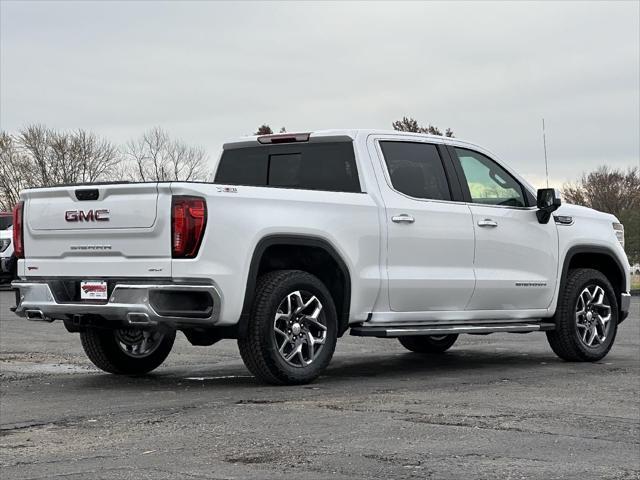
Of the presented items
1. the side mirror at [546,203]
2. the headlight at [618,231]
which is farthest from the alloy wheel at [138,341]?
the headlight at [618,231]

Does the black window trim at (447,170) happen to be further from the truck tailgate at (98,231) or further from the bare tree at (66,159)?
the bare tree at (66,159)

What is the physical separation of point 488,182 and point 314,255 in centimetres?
224

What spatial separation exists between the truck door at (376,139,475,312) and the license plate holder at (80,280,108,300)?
2.31 metres

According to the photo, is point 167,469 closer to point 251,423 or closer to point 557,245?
point 251,423

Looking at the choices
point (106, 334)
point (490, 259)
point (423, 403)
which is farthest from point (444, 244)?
point (106, 334)

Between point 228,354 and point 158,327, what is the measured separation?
3.73m

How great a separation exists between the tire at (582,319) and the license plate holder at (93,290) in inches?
176

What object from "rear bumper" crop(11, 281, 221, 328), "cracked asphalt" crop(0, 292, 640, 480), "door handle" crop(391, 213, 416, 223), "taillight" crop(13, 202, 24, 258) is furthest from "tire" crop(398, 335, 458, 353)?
"taillight" crop(13, 202, 24, 258)

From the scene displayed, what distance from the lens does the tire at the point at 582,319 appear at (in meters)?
10.8

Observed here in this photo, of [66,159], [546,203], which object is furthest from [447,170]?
[66,159]

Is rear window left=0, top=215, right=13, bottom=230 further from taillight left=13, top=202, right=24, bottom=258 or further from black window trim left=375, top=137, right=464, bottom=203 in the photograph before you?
black window trim left=375, top=137, right=464, bottom=203

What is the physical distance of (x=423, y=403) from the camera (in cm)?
782

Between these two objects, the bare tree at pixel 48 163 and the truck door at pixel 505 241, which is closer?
the truck door at pixel 505 241

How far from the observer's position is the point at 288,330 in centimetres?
871
